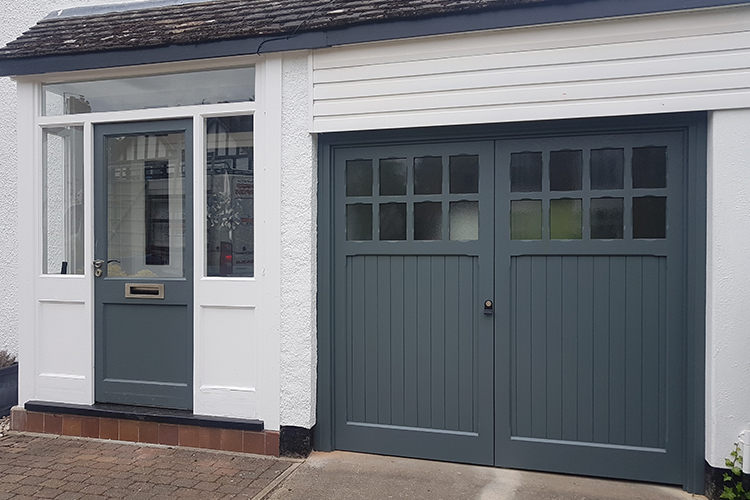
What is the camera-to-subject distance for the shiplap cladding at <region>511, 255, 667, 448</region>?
3.59 metres

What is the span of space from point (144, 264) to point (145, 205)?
491mm

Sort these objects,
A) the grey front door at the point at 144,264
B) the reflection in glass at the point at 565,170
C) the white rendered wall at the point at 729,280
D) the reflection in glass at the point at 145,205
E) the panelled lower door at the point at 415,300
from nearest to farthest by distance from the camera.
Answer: the white rendered wall at the point at 729,280 < the reflection in glass at the point at 565,170 < the panelled lower door at the point at 415,300 < the grey front door at the point at 144,264 < the reflection in glass at the point at 145,205

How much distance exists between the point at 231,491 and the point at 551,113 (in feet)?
10.4

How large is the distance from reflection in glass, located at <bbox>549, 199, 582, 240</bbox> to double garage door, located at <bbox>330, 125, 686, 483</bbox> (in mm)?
13

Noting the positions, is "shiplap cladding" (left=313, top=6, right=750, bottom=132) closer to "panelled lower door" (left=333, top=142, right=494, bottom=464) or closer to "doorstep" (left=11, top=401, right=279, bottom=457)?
"panelled lower door" (left=333, top=142, right=494, bottom=464)

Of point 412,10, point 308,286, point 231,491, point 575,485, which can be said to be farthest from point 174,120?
point 575,485

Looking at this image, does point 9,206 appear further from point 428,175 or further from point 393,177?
point 428,175

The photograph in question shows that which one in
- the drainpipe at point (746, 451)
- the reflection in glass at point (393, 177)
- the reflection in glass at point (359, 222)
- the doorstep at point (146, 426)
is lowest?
the doorstep at point (146, 426)

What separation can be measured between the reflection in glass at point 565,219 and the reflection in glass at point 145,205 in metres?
2.82

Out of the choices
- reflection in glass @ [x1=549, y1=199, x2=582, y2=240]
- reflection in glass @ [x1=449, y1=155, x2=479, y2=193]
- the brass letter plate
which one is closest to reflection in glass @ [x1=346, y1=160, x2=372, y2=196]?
reflection in glass @ [x1=449, y1=155, x2=479, y2=193]

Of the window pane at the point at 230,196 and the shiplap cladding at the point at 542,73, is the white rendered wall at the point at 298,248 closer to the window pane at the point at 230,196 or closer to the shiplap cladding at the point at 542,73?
the shiplap cladding at the point at 542,73

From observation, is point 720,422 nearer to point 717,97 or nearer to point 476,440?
point 476,440

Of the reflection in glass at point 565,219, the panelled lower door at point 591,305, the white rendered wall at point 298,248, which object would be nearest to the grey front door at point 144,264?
the white rendered wall at point 298,248

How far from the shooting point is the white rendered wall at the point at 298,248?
4.05m
